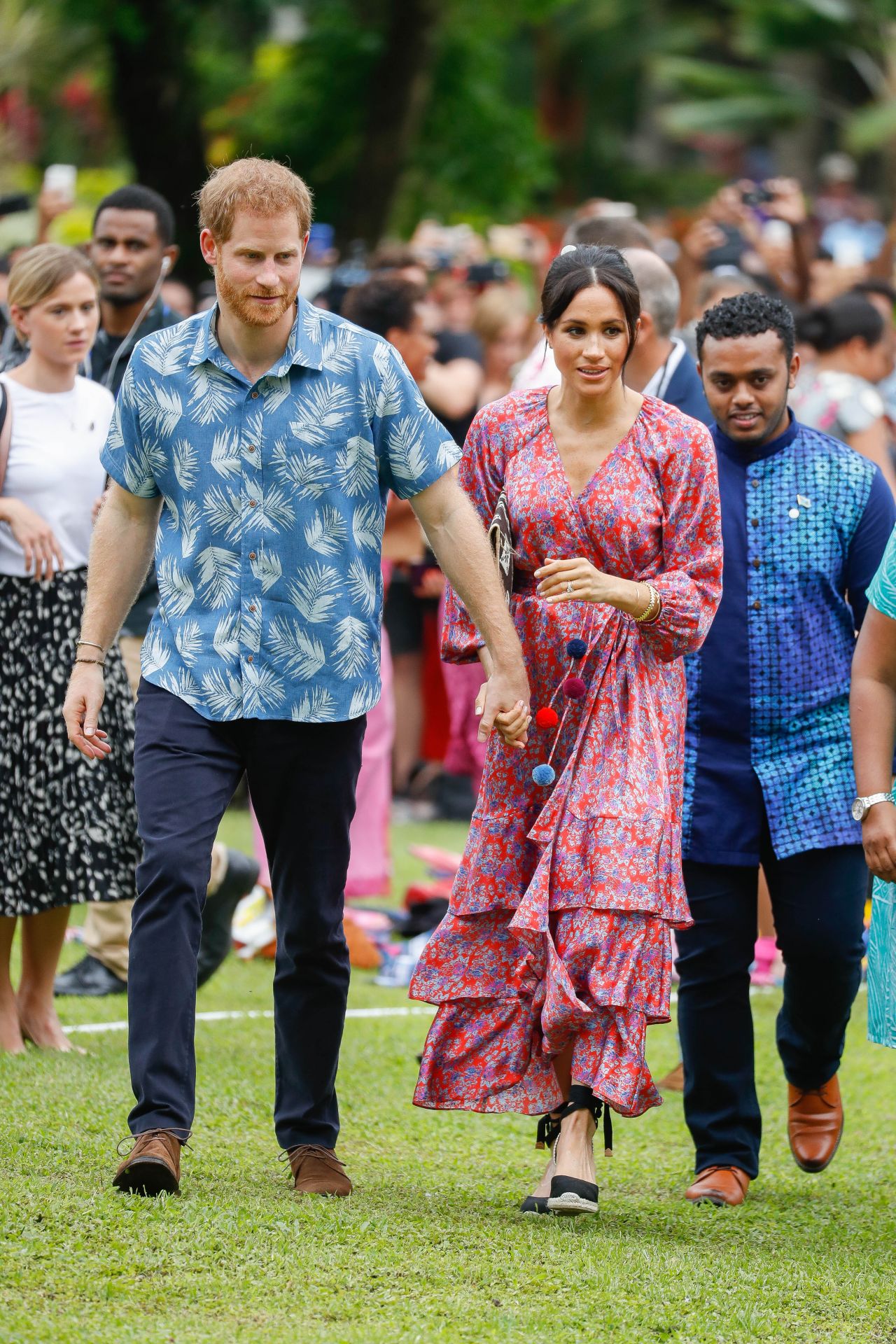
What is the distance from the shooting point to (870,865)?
4.74 metres

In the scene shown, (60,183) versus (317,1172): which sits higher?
(60,183)

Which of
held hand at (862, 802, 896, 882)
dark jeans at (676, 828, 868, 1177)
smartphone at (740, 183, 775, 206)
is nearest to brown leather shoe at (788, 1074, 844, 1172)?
dark jeans at (676, 828, 868, 1177)

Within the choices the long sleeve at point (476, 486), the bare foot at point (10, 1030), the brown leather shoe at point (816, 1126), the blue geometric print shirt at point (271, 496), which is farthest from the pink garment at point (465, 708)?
the blue geometric print shirt at point (271, 496)

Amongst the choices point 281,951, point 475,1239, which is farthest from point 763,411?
point 475,1239

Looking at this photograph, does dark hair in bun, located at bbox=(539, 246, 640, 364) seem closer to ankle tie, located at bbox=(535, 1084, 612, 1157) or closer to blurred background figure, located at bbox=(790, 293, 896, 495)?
ankle tie, located at bbox=(535, 1084, 612, 1157)

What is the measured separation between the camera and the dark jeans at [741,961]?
5418 mm

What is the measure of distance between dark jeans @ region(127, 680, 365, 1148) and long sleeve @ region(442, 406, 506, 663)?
1.02ft

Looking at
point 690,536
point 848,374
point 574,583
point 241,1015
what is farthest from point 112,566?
point 848,374

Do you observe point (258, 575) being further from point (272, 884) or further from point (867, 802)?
point (867, 802)

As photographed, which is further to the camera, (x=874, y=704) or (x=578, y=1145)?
(x=578, y=1145)

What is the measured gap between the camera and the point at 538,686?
5.16 metres

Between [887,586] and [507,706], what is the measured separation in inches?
35.2

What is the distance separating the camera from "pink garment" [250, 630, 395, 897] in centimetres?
919

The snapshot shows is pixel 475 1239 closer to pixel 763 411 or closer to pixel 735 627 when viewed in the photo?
pixel 735 627
